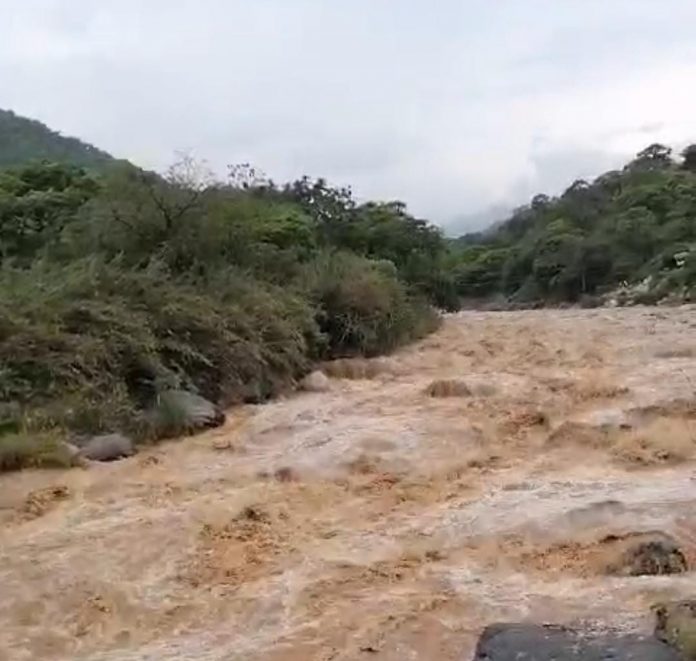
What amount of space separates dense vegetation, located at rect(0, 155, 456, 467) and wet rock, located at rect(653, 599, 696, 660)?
641cm

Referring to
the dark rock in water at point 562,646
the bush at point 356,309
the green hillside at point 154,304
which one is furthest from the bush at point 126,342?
the dark rock in water at point 562,646

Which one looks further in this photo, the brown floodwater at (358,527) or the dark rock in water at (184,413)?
the dark rock in water at (184,413)

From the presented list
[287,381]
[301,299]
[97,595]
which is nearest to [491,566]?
[97,595]

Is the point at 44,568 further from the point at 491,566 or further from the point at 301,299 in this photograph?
the point at 301,299

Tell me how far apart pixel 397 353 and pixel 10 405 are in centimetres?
872

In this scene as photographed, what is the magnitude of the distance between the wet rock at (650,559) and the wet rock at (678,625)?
2.48ft

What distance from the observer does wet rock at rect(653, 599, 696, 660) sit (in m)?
5.14

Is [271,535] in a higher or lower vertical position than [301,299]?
lower

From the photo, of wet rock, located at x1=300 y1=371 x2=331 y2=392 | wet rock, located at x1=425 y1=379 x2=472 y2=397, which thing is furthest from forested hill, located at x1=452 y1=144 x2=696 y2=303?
wet rock, located at x1=425 y1=379 x2=472 y2=397

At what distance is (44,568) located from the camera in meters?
7.71

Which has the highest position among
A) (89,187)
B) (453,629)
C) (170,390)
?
(89,187)

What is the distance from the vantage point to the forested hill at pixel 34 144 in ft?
133

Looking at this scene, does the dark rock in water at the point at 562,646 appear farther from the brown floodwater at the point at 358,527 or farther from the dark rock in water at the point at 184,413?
the dark rock in water at the point at 184,413

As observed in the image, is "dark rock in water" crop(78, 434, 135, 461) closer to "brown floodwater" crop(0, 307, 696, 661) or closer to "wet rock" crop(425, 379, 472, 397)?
"brown floodwater" crop(0, 307, 696, 661)
